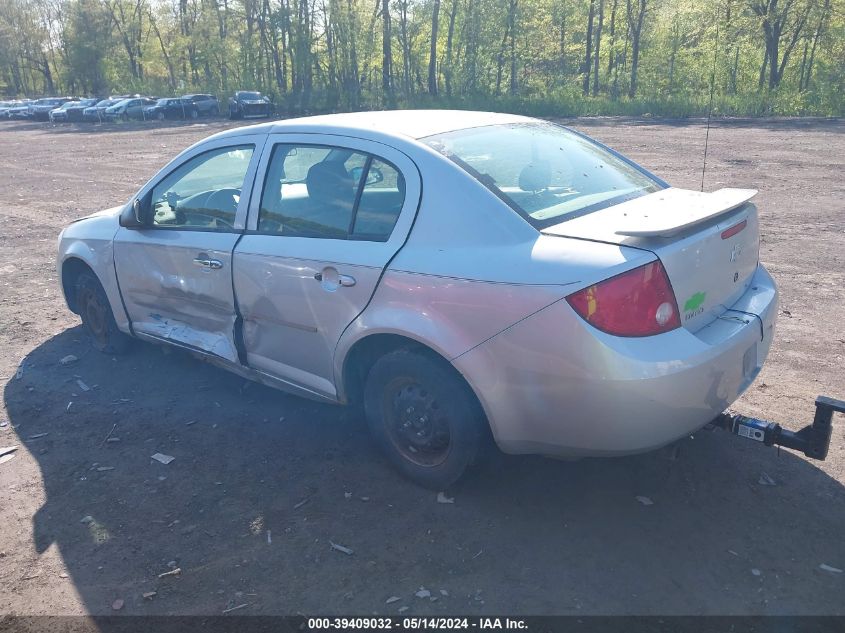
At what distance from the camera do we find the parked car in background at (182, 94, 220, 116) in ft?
157

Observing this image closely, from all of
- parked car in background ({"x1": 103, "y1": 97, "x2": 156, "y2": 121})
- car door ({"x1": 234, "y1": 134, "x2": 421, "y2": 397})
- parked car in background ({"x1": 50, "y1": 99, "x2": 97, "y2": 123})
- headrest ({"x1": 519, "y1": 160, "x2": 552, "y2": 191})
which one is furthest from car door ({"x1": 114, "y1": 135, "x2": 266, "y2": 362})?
parked car in background ({"x1": 50, "y1": 99, "x2": 97, "y2": 123})

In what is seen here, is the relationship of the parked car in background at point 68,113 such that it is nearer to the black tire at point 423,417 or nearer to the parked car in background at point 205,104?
the parked car in background at point 205,104

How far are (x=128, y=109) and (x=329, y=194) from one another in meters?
48.5

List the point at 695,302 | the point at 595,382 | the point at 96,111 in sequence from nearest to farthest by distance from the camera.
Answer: the point at 595,382, the point at 695,302, the point at 96,111

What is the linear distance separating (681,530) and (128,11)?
80964 millimetres

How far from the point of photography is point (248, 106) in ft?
140

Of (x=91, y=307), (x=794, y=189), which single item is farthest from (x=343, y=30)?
(x=91, y=307)

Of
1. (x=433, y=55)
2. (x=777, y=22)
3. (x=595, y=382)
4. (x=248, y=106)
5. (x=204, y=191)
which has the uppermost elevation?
(x=777, y=22)

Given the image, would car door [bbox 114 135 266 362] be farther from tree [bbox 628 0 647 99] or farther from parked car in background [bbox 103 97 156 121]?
parked car in background [bbox 103 97 156 121]

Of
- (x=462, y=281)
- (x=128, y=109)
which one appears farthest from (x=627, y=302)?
(x=128, y=109)

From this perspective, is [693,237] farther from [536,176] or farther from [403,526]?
[403,526]

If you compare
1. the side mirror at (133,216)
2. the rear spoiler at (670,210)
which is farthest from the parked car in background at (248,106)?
the rear spoiler at (670,210)

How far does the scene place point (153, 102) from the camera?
156 feet

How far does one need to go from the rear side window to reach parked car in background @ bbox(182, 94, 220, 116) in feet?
154
